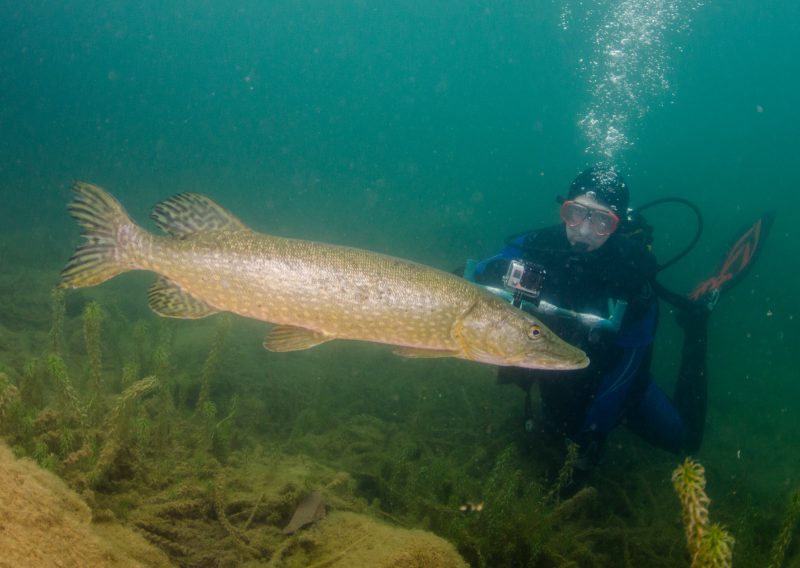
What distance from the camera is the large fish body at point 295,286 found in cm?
301

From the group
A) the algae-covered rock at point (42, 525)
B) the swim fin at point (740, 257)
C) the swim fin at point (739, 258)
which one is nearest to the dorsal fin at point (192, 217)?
the algae-covered rock at point (42, 525)

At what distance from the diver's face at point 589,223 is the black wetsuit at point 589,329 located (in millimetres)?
120

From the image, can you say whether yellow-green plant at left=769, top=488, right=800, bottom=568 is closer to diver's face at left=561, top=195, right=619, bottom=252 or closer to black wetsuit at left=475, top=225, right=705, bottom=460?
black wetsuit at left=475, top=225, right=705, bottom=460

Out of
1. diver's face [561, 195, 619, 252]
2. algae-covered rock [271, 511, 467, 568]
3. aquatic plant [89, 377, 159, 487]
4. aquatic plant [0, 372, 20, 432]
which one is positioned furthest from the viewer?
diver's face [561, 195, 619, 252]

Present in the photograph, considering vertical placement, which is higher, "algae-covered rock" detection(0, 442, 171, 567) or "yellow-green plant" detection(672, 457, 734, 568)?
"yellow-green plant" detection(672, 457, 734, 568)

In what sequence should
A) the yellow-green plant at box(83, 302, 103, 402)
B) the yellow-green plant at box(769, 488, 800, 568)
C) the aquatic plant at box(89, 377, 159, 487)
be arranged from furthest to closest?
the yellow-green plant at box(83, 302, 103, 402) < the aquatic plant at box(89, 377, 159, 487) < the yellow-green plant at box(769, 488, 800, 568)

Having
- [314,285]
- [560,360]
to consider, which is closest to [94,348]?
[314,285]

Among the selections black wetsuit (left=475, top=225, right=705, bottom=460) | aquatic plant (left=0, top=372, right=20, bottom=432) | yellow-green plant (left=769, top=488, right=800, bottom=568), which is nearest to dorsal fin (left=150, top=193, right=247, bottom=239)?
aquatic plant (left=0, top=372, right=20, bottom=432)

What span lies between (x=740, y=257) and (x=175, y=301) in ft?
36.4

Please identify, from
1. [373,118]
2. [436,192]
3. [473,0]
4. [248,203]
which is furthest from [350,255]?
[373,118]

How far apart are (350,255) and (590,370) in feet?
12.3

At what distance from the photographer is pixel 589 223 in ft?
17.5

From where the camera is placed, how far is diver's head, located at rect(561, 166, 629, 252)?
5.29m

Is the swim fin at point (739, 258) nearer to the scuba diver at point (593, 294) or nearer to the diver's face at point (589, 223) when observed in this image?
the scuba diver at point (593, 294)
